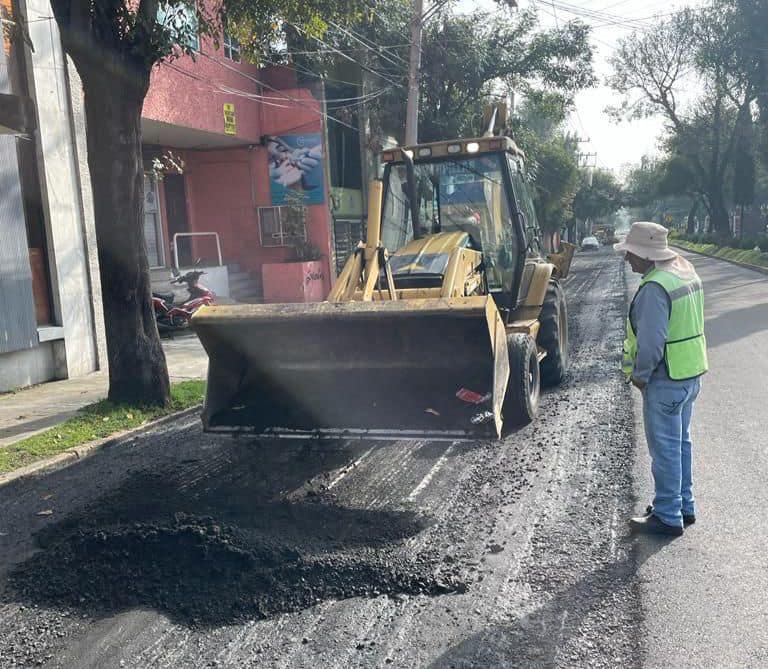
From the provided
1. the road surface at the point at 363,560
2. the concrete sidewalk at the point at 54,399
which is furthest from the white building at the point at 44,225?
the road surface at the point at 363,560

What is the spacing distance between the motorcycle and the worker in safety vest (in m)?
10.5

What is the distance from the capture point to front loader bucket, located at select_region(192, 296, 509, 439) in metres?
5.67

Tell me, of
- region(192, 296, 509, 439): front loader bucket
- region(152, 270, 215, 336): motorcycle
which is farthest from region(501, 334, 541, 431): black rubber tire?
region(152, 270, 215, 336): motorcycle

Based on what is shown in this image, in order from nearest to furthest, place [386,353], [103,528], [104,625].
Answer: [104,625] → [103,528] → [386,353]

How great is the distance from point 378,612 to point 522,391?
3330 millimetres

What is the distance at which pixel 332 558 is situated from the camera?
4.25 m

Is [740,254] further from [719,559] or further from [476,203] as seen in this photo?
[719,559]

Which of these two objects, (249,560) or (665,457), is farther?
(665,457)

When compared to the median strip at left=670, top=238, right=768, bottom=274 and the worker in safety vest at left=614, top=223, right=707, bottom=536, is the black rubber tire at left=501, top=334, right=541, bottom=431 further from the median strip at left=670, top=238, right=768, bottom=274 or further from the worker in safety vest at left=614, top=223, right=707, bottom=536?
the median strip at left=670, top=238, right=768, bottom=274

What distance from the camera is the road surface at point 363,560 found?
3.39 meters

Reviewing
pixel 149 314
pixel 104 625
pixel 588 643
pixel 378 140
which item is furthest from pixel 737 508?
pixel 378 140

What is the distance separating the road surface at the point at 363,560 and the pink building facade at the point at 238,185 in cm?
1294

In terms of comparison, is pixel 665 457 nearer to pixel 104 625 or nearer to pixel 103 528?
pixel 104 625

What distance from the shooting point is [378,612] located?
3.67 m
